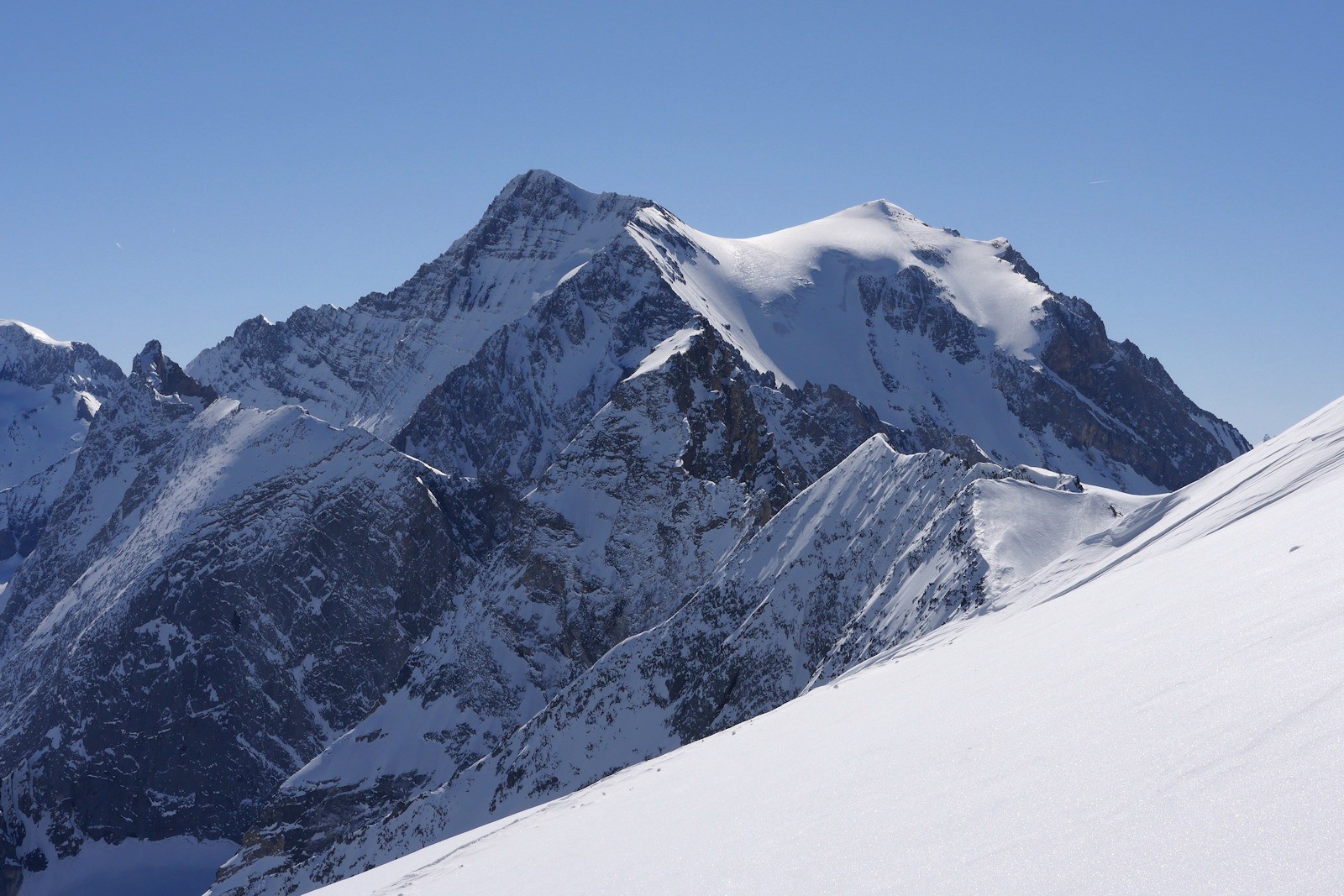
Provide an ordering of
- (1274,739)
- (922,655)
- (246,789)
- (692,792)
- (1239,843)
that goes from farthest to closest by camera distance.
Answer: (246,789) < (922,655) < (692,792) < (1274,739) < (1239,843)

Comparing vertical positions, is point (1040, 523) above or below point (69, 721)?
below

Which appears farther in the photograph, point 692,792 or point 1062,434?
point 1062,434

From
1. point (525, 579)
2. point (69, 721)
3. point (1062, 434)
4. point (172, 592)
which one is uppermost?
point (172, 592)

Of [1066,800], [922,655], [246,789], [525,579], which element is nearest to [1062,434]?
[525,579]

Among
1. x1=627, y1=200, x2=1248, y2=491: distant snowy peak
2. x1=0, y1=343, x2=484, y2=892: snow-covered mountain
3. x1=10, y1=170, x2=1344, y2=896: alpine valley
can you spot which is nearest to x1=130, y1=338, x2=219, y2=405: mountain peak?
x1=10, y1=170, x2=1344, y2=896: alpine valley

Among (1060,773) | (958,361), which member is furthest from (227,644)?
(958,361)

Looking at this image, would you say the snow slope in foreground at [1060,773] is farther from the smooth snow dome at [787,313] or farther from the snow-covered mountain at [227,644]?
the smooth snow dome at [787,313]

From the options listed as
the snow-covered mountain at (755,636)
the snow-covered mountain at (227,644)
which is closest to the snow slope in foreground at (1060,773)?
the snow-covered mountain at (755,636)

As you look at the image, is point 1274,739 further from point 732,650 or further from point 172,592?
point 172,592

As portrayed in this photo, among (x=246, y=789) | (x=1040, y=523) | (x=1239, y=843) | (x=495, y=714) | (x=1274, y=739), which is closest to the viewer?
(x=1239, y=843)

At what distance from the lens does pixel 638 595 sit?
3108 inches

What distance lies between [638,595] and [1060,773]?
70.2 meters

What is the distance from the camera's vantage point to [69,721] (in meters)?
102

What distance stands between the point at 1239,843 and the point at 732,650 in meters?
46.0
